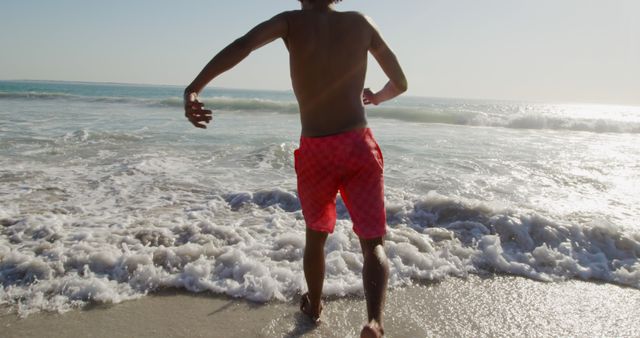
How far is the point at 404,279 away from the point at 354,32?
1824mm

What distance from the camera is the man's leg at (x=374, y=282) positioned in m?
1.78

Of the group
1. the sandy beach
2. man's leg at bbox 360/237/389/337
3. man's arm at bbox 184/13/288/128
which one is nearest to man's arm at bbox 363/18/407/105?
man's arm at bbox 184/13/288/128

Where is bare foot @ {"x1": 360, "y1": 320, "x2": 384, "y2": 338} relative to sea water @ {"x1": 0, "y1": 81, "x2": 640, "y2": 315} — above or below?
above

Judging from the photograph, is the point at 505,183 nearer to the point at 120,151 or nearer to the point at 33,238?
the point at 33,238

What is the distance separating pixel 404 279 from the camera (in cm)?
313

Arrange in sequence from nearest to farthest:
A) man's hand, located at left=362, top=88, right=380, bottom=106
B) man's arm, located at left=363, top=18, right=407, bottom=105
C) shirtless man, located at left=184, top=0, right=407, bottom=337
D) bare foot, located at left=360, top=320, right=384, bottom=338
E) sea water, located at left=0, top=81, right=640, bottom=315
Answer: bare foot, located at left=360, top=320, right=384, bottom=338 → shirtless man, located at left=184, top=0, right=407, bottom=337 → man's arm, located at left=363, top=18, right=407, bottom=105 → man's hand, located at left=362, top=88, right=380, bottom=106 → sea water, located at left=0, top=81, right=640, bottom=315

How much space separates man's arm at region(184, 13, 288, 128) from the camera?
5.74 feet

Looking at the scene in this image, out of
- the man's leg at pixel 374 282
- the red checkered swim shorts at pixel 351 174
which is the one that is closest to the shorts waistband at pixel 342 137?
the red checkered swim shorts at pixel 351 174

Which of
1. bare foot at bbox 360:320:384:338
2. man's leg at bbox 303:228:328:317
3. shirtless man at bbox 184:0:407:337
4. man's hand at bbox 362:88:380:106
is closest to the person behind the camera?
bare foot at bbox 360:320:384:338

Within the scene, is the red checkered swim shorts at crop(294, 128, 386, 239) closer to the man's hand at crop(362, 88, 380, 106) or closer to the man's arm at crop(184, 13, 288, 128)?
the man's hand at crop(362, 88, 380, 106)

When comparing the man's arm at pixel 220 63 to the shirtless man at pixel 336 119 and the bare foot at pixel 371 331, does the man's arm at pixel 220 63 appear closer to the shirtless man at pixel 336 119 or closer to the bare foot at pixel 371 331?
the shirtless man at pixel 336 119

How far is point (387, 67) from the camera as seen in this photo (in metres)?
2.26

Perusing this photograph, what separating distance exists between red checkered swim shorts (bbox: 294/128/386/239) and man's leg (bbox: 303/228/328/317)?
0.26m

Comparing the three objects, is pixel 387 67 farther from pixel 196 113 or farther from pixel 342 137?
pixel 196 113
